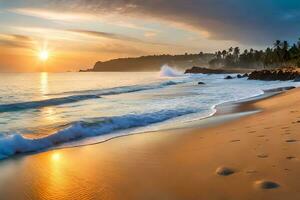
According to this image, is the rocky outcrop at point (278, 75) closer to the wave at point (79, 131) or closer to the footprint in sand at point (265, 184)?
the wave at point (79, 131)

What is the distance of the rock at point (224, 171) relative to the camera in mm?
5805

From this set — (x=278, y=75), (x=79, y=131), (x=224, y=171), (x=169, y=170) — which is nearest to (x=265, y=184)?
(x=224, y=171)

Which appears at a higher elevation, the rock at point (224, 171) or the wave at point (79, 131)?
the rock at point (224, 171)

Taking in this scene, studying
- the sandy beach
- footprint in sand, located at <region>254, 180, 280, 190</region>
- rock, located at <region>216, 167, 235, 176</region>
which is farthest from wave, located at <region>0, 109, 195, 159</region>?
footprint in sand, located at <region>254, 180, 280, 190</region>

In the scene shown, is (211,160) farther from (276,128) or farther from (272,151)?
(276,128)

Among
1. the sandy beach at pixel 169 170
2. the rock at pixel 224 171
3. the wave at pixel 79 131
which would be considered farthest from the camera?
the wave at pixel 79 131

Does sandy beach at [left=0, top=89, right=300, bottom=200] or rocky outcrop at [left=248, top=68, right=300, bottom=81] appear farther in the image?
rocky outcrop at [left=248, top=68, right=300, bottom=81]

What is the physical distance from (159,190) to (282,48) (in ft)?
386

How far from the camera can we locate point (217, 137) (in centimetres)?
947

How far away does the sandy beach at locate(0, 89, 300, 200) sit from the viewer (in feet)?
16.9


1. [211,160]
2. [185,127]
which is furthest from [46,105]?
[211,160]

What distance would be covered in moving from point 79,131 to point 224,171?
6445mm

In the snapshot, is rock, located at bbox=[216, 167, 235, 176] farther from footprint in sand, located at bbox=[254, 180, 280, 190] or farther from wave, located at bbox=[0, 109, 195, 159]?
wave, located at bbox=[0, 109, 195, 159]

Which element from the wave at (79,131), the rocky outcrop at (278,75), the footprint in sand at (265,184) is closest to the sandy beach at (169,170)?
the footprint in sand at (265,184)
